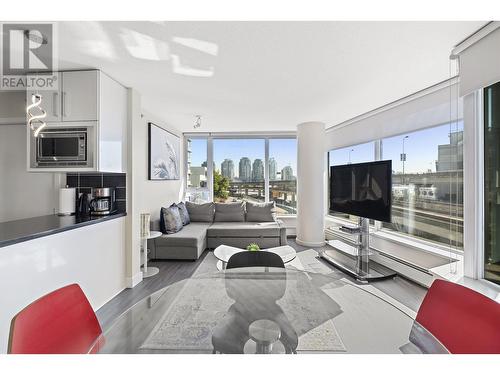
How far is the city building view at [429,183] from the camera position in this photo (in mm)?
2574

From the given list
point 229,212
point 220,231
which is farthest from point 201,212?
point 220,231

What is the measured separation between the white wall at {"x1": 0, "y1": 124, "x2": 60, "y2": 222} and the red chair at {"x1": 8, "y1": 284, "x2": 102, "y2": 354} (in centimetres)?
221

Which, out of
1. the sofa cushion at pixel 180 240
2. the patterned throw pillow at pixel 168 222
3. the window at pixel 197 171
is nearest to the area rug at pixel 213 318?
the sofa cushion at pixel 180 240

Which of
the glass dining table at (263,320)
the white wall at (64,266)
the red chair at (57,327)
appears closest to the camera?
the red chair at (57,327)

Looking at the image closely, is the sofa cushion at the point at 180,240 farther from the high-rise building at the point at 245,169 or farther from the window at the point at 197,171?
the high-rise building at the point at 245,169

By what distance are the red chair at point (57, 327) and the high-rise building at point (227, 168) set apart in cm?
450

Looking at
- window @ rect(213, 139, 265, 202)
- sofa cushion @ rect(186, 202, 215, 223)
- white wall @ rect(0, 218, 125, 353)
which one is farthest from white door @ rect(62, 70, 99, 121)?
window @ rect(213, 139, 265, 202)

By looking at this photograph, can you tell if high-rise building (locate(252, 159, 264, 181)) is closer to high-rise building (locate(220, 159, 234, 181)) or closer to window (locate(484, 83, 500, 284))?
high-rise building (locate(220, 159, 234, 181))

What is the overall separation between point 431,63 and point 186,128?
4.17 metres

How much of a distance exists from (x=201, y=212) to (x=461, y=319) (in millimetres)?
4351

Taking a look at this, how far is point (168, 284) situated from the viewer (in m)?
2.81

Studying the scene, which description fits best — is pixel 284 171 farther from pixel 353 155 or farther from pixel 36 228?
pixel 36 228

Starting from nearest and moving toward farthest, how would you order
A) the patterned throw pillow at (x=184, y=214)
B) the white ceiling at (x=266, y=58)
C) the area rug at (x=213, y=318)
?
the area rug at (x=213, y=318), the white ceiling at (x=266, y=58), the patterned throw pillow at (x=184, y=214)

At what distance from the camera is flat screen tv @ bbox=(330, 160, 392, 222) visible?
2758 millimetres
